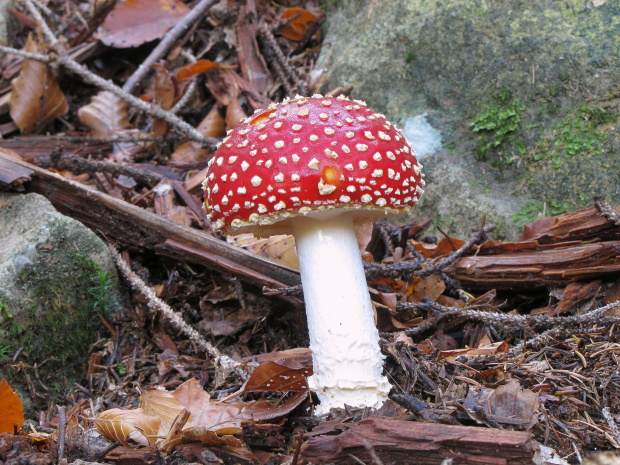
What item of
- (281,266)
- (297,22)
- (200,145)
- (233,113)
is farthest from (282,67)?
(281,266)

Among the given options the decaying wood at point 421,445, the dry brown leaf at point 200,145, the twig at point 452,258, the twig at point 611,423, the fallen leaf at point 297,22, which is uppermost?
the fallen leaf at point 297,22

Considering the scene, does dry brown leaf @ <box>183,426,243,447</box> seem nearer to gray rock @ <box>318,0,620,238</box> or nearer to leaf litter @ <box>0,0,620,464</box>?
leaf litter @ <box>0,0,620,464</box>

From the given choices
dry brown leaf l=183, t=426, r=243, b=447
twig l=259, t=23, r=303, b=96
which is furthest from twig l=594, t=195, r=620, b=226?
twig l=259, t=23, r=303, b=96

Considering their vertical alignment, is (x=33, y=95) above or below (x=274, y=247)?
above

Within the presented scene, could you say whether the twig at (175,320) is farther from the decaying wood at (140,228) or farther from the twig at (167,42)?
the twig at (167,42)

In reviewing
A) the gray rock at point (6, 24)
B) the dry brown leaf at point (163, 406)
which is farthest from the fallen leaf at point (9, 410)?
the gray rock at point (6, 24)

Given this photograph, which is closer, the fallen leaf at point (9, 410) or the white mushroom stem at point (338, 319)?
the fallen leaf at point (9, 410)

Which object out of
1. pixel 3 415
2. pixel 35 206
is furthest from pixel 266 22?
pixel 3 415

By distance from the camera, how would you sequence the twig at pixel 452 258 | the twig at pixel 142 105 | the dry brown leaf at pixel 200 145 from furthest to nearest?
the dry brown leaf at pixel 200 145, the twig at pixel 142 105, the twig at pixel 452 258

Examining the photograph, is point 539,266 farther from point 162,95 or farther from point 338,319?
point 162,95
